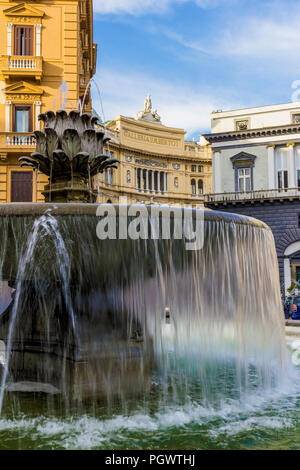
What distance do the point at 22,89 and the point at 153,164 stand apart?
1449 inches

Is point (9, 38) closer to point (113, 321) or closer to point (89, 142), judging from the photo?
point (89, 142)

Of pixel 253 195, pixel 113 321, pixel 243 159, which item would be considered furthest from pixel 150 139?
pixel 113 321

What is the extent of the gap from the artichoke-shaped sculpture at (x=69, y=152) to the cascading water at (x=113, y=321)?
2.20 metres

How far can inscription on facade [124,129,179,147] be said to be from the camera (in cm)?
5341

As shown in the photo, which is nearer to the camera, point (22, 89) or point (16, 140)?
point (16, 140)

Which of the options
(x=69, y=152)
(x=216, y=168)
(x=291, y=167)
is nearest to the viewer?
(x=69, y=152)

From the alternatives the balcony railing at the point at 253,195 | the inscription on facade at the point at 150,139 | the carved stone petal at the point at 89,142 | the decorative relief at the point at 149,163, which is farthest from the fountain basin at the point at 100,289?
the decorative relief at the point at 149,163

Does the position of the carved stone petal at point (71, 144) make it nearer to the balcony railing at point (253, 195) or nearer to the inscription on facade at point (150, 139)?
the balcony railing at point (253, 195)

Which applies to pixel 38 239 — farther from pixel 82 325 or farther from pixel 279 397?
pixel 279 397

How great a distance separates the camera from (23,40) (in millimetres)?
20078

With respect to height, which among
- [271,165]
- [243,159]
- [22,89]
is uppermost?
[243,159]

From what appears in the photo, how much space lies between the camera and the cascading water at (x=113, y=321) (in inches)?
193

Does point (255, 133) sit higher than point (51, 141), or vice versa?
point (255, 133)

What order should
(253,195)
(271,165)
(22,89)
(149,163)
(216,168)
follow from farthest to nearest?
(149,163) → (216,168) → (271,165) → (253,195) → (22,89)
